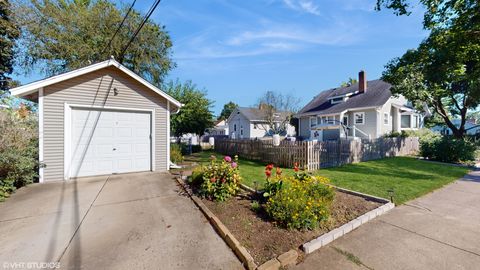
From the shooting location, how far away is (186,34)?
8477mm

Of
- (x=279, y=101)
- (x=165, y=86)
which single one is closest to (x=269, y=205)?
(x=165, y=86)

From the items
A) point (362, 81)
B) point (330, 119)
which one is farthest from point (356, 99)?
point (330, 119)

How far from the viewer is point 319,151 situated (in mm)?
9242

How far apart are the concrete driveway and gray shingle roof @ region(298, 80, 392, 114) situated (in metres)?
19.8

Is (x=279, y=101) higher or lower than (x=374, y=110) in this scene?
higher

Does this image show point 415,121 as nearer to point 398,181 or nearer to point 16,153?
point 398,181

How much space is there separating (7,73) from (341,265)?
75.6ft

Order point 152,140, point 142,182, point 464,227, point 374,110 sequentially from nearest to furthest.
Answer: point 464,227
point 142,182
point 152,140
point 374,110

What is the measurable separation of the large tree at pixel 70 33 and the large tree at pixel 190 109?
11.2 ft

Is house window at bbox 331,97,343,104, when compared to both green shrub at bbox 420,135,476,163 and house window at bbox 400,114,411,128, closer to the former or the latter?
house window at bbox 400,114,411,128

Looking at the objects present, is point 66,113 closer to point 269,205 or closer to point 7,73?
point 269,205

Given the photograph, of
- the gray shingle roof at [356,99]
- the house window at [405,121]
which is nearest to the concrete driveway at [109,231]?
the gray shingle roof at [356,99]

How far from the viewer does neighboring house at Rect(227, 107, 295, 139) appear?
30375 millimetres

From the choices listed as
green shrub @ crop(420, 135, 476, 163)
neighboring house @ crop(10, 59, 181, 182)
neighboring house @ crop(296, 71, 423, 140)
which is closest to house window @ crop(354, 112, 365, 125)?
neighboring house @ crop(296, 71, 423, 140)
